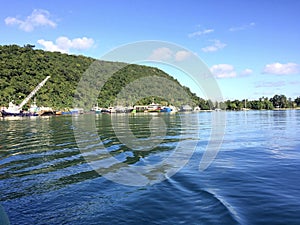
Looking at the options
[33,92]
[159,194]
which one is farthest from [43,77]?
[159,194]

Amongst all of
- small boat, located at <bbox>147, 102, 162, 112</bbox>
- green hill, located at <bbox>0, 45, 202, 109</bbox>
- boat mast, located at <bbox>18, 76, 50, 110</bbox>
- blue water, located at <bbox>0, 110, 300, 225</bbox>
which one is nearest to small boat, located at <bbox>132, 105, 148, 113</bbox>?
small boat, located at <bbox>147, 102, 162, 112</bbox>

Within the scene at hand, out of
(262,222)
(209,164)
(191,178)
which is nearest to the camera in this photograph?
(262,222)

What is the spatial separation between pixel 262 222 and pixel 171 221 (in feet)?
6.93

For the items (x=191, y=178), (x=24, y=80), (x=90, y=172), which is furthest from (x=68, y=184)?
(x=24, y=80)

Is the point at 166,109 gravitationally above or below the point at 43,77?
below

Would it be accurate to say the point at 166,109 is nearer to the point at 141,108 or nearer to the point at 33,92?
the point at 141,108

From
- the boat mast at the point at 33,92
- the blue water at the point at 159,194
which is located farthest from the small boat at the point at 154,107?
the blue water at the point at 159,194

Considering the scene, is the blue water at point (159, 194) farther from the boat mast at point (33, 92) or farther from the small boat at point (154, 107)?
the small boat at point (154, 107)

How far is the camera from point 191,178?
9992 millimetres

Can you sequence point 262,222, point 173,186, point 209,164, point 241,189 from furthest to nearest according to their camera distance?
1. point 209,164
2. point 173,186
3. point 241,189
4. point 262,222

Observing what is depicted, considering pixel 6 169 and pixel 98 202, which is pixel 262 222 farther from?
pixel 6 169

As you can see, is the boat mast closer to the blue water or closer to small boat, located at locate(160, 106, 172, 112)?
small boat, located at locate(160, 106, 172, 112)

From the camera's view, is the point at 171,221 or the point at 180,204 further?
the point at 180,204

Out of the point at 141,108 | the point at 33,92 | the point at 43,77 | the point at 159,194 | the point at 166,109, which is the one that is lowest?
the point at 159,194
